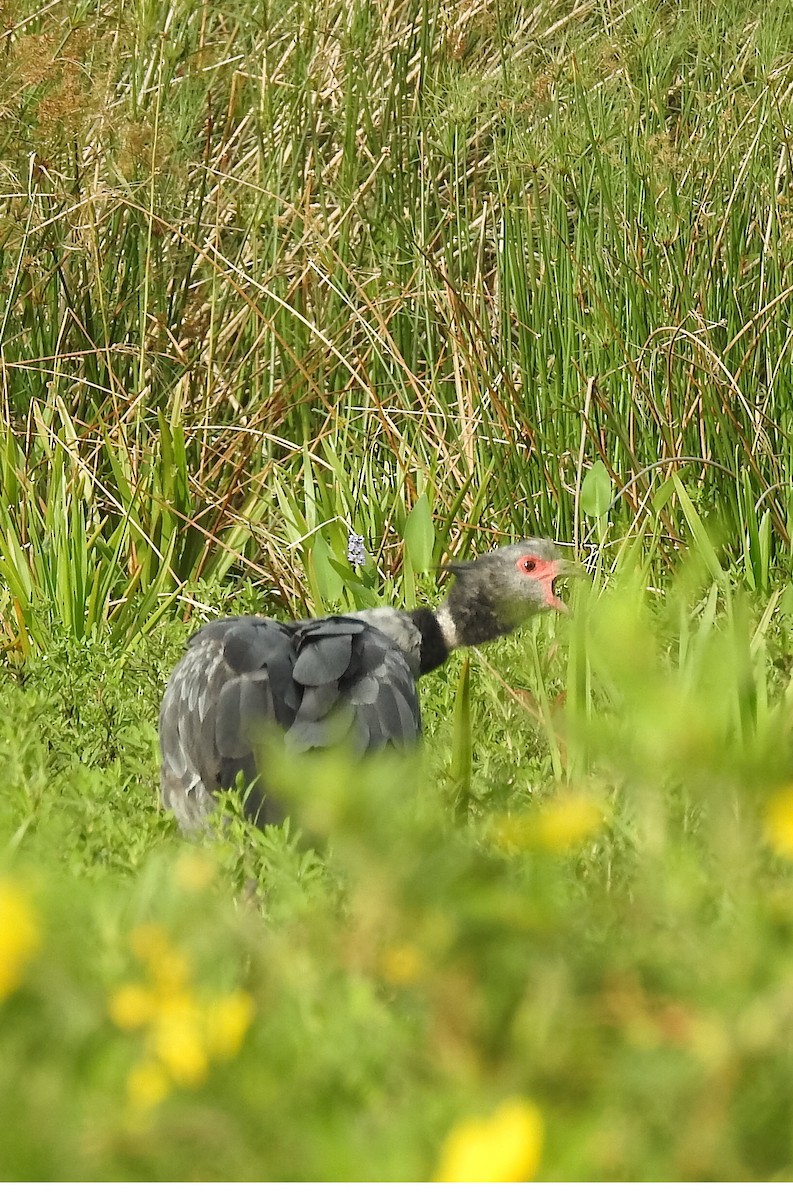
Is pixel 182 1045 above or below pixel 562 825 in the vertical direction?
above

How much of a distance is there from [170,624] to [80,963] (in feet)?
8.79

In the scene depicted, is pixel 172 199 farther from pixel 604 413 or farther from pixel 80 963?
pixel 80 963

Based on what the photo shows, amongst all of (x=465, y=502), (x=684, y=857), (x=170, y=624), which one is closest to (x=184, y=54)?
(x=465, y=502)

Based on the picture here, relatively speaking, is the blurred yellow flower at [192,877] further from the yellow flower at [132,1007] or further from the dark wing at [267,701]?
the dark wing at [267,701]

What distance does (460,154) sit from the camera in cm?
451

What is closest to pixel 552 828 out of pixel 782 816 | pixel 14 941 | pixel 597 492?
pixel 782 816

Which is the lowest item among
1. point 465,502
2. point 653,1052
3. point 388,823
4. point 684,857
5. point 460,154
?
point 465,502

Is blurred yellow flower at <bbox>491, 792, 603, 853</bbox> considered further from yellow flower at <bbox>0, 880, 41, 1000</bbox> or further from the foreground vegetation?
yellow flower at <bbox>0, 880, 41, 1000</bbox>

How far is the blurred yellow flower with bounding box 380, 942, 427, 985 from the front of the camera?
0.95 metres

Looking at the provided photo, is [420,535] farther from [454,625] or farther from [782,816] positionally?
[782,816]

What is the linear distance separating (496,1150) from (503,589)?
2637 millimetres

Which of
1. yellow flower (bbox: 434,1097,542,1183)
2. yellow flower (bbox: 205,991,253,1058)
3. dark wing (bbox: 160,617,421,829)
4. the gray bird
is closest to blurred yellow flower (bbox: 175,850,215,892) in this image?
yellow flower (bbox: 205,991,253,1058)


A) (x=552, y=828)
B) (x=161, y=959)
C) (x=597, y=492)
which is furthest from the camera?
(x=597, y=492)

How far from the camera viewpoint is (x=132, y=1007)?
97 cm
